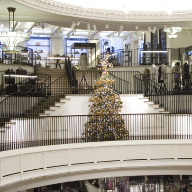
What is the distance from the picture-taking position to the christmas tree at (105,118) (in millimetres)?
15930

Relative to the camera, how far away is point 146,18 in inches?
704

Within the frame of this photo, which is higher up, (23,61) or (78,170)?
(23,61)

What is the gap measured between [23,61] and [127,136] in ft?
30.3

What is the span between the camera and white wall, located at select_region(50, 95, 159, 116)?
698 inches

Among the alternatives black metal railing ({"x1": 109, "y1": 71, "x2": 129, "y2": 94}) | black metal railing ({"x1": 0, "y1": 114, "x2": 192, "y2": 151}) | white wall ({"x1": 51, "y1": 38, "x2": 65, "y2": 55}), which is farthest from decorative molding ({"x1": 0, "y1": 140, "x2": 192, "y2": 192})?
white wall ({"x1": 51, "y1": 38, "x2": 65, "y2": 55})

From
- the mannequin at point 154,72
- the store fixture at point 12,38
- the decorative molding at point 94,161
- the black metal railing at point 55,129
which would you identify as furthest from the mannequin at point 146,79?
the store fixture at point 12,38

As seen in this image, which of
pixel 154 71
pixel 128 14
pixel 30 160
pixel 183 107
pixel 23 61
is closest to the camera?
pixel 30 160

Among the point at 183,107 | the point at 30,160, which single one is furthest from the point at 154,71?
the point at 30,160

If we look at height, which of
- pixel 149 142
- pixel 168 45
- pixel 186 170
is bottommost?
pixel 186 170

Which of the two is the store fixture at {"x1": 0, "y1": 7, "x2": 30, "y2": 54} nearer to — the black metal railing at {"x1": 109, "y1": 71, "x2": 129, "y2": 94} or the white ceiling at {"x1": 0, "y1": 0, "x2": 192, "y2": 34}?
the white ceiling at {"x1": 0, "y1": 0, "x2": 192, "y2": 34}

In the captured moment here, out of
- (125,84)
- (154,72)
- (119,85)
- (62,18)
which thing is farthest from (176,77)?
(62,18)

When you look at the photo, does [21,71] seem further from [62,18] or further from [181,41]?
[181,41]

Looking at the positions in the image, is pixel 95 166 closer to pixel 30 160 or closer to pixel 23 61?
pixel 30 160

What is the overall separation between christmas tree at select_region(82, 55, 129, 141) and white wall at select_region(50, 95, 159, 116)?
1093 millimetres
